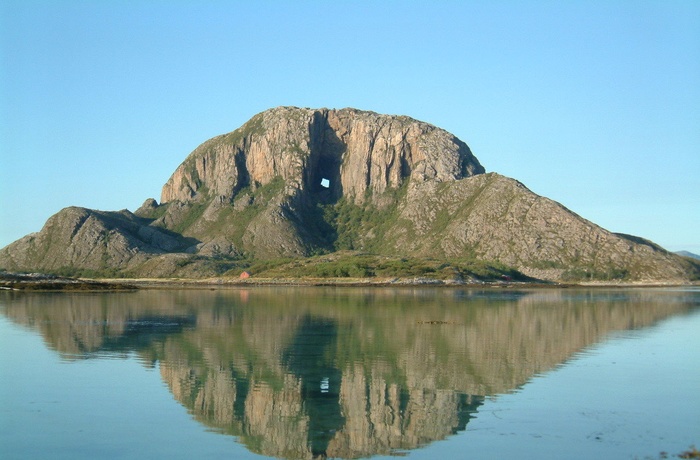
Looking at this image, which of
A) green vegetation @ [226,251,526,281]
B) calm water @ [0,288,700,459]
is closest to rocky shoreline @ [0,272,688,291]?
green vegetation @ [226,251,526,281]

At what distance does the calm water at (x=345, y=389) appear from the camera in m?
23.9

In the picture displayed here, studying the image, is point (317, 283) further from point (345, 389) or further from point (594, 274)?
point (345, 389)

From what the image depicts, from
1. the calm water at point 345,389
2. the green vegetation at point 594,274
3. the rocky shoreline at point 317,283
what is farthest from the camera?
the green vegetation at point 594,274

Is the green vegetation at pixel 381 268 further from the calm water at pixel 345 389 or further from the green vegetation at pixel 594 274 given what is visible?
the calm water at pixel 345 389

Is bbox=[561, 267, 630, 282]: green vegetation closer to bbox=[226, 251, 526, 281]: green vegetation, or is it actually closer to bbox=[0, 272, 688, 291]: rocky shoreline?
bbox=[0, 272, 688, 291]: rocky shoreline

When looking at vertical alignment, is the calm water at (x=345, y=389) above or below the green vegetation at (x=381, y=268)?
below

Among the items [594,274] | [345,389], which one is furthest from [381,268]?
[345,389]

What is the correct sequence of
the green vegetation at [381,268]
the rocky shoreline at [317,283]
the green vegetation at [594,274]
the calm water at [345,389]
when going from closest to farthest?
the calm water at [345,389], the rocky shoreline at [317,283], the green vegetation at [381,268], the green vegetation at [594,274]

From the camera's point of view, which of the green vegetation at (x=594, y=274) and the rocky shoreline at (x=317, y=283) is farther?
the green vegetation at (x=594, y=274)

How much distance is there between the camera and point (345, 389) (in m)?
31.8

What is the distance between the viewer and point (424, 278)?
14675 centimetres

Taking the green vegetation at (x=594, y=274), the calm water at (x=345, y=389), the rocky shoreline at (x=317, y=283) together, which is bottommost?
the calm water at (x=345, y=389)

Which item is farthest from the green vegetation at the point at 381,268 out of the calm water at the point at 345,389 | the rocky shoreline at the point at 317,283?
the calm water at the point at 345,389

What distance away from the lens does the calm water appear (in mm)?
23875
